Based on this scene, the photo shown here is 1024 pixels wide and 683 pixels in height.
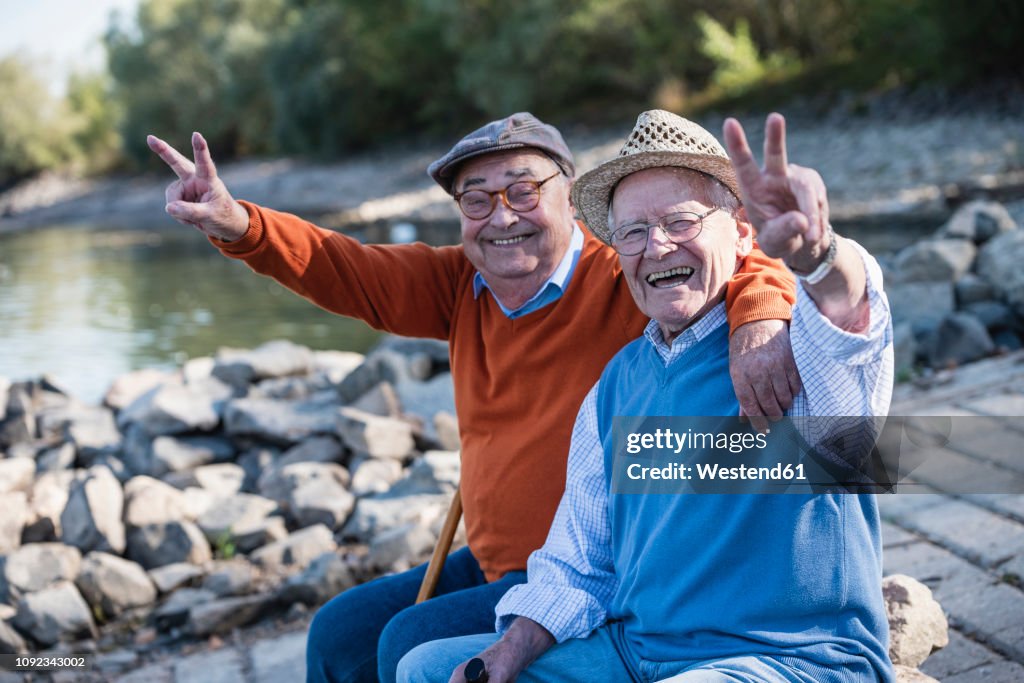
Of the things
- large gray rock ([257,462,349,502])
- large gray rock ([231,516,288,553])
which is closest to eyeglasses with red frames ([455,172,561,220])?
large gray rock ([231,516,288,553])

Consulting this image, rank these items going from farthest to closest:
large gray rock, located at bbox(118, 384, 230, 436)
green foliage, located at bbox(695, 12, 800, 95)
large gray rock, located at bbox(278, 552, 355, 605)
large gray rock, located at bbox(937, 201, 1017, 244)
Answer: green foliage, located at bbox(695, 12, 800, 95), large gray rock, located at bbox(937, 201, 1017, 244), large gray rock, located at bbox(118, 384, 230, 436), large gray rock, located at bbox(278, 552, 355, 605)

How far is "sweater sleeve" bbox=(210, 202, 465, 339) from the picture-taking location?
2.84m

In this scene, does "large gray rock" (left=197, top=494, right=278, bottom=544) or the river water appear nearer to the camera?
"large gray rock" (left=197, top=494, right=278, bottom=544)

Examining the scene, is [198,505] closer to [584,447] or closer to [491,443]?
[491,443]

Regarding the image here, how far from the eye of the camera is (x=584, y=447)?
222cm

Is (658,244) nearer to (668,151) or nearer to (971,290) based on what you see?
(668,151)

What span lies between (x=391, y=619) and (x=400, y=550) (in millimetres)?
1926

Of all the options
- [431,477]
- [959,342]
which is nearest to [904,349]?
[959,342]

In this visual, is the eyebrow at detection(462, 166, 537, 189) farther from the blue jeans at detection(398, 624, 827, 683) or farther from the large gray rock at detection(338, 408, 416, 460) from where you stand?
the large gray rock at detection(338, 408, 416, 460)

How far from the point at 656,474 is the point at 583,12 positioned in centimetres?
2777

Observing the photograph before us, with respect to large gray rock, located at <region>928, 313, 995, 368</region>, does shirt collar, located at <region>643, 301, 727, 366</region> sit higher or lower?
higher

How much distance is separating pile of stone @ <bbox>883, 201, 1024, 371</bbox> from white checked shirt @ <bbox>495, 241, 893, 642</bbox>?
176 inches

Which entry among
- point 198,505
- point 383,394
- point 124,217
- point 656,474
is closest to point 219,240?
point 656,474

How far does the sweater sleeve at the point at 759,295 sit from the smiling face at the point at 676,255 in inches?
1.8
